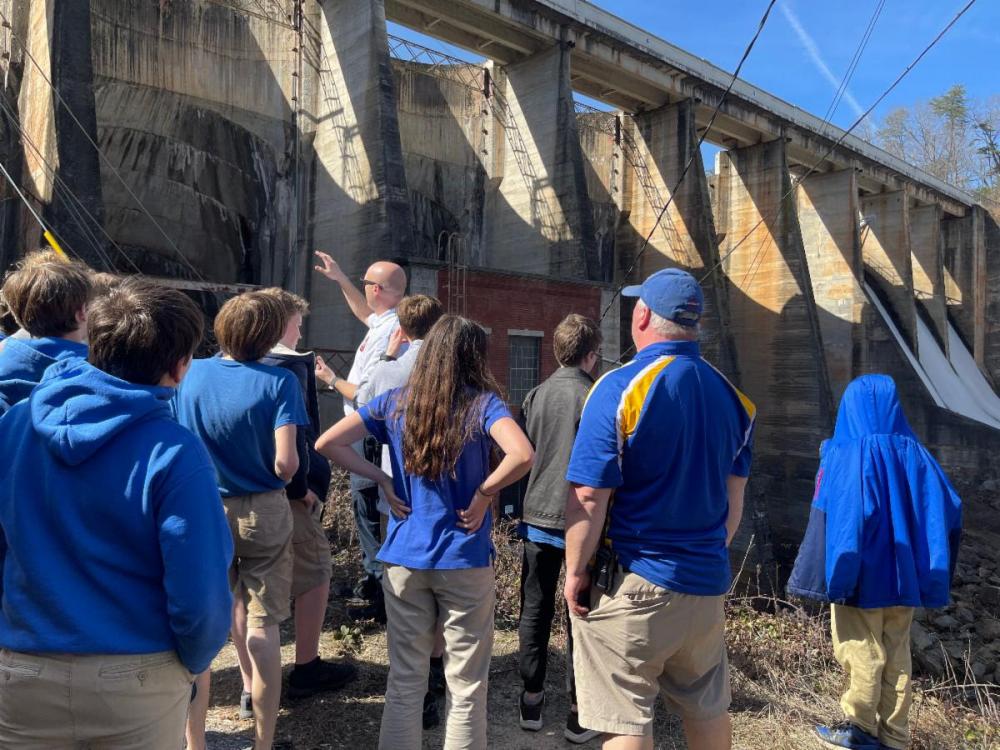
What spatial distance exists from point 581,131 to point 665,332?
2176 cm

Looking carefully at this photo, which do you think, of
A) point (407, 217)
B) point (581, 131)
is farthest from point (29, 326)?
point (581, 131)

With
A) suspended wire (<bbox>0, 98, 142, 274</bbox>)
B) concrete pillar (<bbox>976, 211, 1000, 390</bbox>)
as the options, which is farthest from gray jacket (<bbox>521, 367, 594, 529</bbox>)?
concrete pillar (<bbox>976, 211, 1000, 390</bbox>)

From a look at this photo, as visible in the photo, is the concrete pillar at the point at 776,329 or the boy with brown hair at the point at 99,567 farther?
the concrete pillar at the point at 776,329

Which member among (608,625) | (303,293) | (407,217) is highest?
(407,217)

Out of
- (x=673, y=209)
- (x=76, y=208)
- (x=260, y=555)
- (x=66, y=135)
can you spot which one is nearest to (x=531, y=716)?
(x=260, y=555)

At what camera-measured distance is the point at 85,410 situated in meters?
1.71

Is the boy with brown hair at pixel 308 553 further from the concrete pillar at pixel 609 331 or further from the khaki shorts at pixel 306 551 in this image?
the concrete pillar at pixel 609 331

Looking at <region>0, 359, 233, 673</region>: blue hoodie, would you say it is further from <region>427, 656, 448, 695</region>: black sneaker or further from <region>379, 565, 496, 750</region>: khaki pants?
<region>427, 656, 448, 695</region>: black sneaker

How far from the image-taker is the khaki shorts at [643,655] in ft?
8.15

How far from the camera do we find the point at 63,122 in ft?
31.6

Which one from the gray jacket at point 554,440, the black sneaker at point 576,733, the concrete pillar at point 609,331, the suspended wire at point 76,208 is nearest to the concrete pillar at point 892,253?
the concrete pillar at point 609,331

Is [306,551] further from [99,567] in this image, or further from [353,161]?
[353,161]

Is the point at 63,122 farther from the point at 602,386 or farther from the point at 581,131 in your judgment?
the point at 581,131

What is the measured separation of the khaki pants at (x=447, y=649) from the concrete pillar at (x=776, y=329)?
20.0 metres
